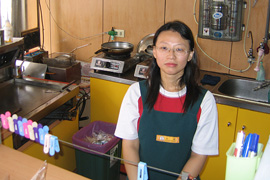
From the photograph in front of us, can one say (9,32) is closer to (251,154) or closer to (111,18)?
(111,18)

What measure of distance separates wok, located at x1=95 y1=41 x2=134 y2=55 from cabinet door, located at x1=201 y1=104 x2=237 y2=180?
3.12 ft

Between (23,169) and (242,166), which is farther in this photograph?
(23,169)

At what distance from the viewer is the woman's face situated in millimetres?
1415

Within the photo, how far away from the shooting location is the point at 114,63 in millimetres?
2787

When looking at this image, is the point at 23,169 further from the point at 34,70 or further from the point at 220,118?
the point at 34,70

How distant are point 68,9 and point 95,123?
151cm

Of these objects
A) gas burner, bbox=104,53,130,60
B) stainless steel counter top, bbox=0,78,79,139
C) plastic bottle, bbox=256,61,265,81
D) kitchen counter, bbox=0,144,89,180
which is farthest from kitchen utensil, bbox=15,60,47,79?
plastic bottle, bbox=256,61,265,81

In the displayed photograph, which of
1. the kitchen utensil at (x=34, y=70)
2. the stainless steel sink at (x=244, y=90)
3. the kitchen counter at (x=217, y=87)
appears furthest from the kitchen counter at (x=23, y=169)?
the stainless steel sink at (x=244, y=90)

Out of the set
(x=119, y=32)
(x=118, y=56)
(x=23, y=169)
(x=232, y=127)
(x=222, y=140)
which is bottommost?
(x=222, y=140)

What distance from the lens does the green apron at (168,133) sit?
149 centimetres

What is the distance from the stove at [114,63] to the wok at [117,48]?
52 millimetres

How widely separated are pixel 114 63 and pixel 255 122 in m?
1.23

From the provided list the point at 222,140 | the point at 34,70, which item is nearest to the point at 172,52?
the point at 222,140

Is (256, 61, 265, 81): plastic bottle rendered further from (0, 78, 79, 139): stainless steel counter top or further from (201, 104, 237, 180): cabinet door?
(0, 78, 79, 139): stainless steel counter top
